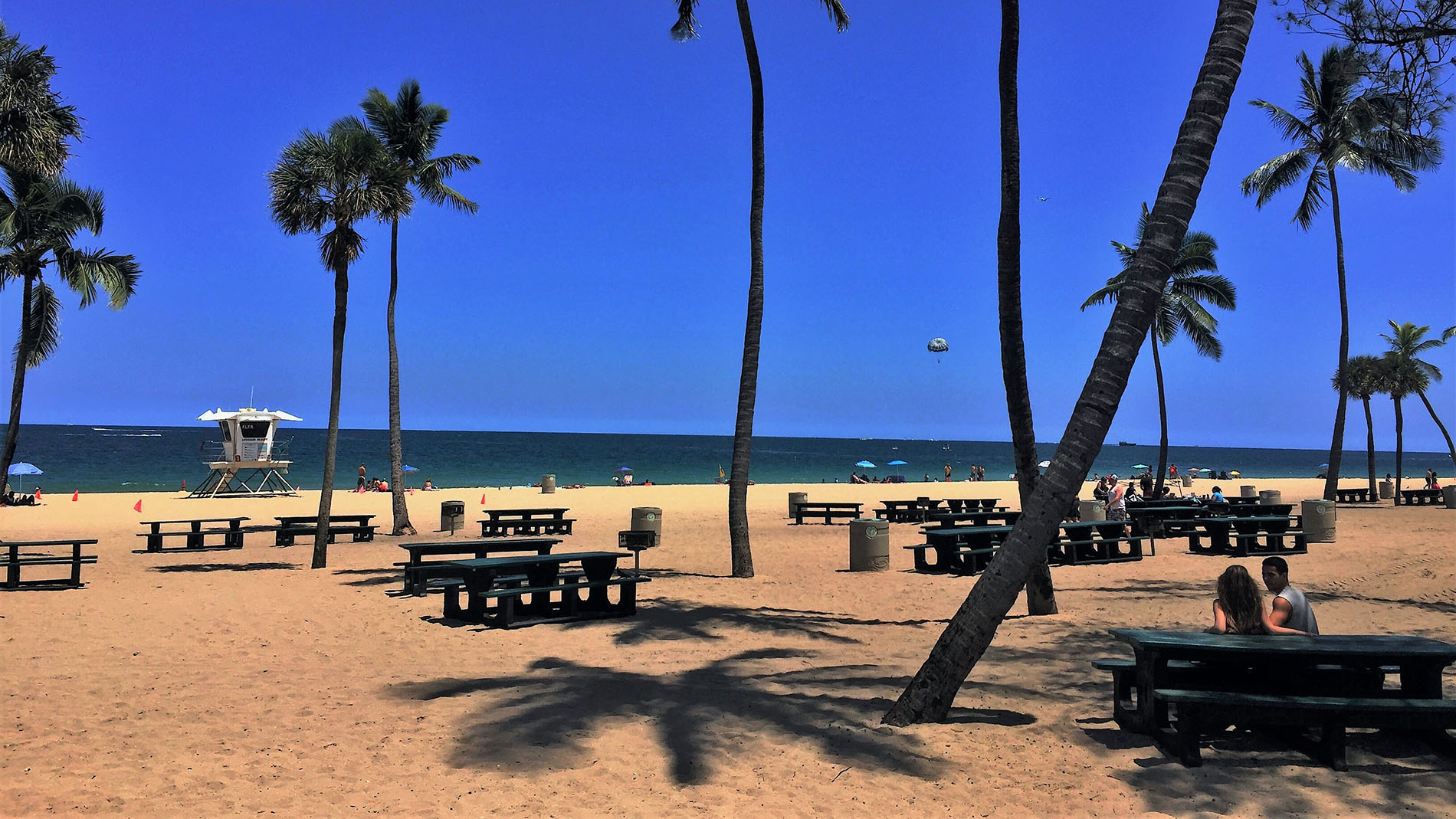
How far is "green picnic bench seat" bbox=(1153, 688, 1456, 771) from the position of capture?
4.38m

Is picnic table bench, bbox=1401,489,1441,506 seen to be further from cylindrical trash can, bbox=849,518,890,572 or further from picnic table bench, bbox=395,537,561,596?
picnic table bench, bbox=395,537,561,596

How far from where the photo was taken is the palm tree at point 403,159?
62.3 feet

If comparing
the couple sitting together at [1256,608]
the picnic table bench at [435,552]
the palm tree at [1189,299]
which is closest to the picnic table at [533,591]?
the picnic table bench at [435,552]

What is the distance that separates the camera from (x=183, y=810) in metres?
4.04

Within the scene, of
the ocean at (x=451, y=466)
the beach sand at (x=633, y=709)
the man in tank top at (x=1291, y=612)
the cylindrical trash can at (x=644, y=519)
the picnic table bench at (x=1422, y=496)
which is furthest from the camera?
the ocean at (x=451, y=466)

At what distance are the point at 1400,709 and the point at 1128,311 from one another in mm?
2414

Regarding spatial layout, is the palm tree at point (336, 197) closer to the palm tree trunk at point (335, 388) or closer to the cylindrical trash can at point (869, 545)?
the palm tree trunk at point (335, 388)

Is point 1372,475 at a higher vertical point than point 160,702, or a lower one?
higher

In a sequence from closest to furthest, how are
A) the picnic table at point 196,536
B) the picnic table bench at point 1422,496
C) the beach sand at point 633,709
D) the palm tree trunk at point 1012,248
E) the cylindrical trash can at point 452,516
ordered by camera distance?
the beach sand at point 633,709 < the palm tree trunk at point 1012,248 < the picnic table at point 196,536 < the cylindrical trash can at point 452,516 < the picnic table bench at point 1422,496

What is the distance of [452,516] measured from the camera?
768 inches

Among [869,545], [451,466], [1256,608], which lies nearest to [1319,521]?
[869,545]

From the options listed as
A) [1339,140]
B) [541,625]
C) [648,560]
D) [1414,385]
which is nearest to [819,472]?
[1414,385]

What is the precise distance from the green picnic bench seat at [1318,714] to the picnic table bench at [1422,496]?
2765cm

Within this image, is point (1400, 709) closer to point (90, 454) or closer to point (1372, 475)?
point (1372, 475)
